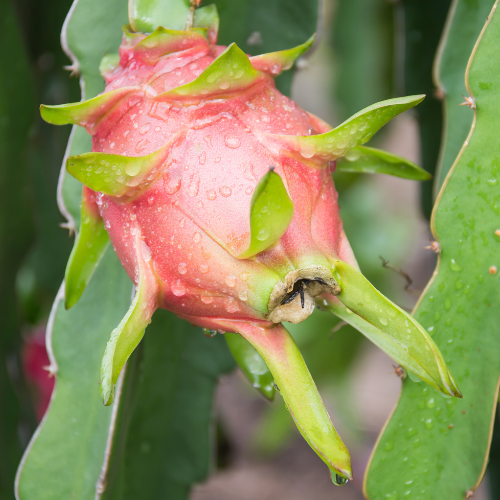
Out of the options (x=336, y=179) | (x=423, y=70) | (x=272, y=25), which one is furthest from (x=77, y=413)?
(x=336, y=179)

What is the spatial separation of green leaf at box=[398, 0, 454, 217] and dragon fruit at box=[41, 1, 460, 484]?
56 cm

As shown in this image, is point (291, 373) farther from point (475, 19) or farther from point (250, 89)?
point (475, 19)

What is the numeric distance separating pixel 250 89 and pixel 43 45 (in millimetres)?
808

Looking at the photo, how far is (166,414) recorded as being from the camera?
0.82 m

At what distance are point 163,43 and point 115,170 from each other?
0.48ft

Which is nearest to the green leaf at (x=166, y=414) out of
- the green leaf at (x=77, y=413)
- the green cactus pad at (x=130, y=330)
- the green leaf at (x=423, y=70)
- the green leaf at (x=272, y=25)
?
the green leaf at (x=77, y=413)

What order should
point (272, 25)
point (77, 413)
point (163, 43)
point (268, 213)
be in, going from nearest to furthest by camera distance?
point (268, 213)
point (163, 43)
point (77, 413)
point (272, 25)

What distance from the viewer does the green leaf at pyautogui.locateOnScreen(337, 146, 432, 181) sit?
0.51m

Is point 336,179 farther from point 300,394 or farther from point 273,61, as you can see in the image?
point 300,394

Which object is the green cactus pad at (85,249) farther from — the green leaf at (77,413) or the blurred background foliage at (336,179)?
the blurred background foliage at (336,179)

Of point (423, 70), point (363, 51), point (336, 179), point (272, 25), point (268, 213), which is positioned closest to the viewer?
point (268, 213)

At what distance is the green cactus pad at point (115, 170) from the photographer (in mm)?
396

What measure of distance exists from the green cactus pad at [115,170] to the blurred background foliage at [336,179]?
32 cm

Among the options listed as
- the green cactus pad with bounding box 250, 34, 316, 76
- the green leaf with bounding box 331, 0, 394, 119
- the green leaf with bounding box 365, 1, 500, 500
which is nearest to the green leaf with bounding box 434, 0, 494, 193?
the green leaf with bounding box 365, 1, 500, 500
